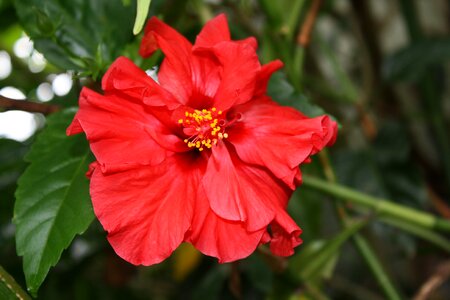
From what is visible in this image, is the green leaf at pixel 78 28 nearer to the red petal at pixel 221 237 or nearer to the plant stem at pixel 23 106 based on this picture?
the plant stem at pixel 23 106

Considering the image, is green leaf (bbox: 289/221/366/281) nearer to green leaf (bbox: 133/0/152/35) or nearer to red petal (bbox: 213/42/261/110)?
red petal (bbox: 213/42/261/110)

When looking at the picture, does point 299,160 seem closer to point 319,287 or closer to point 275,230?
point 275,230

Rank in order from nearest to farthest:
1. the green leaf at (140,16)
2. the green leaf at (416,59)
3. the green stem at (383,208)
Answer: the green leaf at (140,16), the green stem at (383,208), the green leaf at (416,59)

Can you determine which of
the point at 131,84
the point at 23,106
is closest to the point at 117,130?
the point at 131,84

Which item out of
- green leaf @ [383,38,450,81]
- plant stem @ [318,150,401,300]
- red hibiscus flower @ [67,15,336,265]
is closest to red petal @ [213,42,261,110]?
red hibiscus flower @ [67,15,336,265]

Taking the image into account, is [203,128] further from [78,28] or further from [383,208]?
[383,208]

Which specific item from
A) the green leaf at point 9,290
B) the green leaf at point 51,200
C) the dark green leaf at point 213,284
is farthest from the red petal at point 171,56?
the dark green leaf at point 213,284
